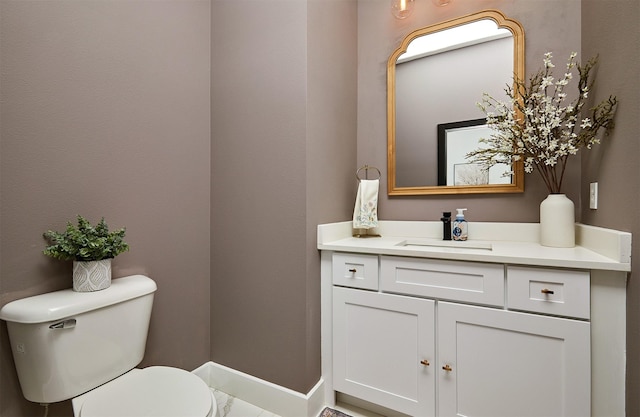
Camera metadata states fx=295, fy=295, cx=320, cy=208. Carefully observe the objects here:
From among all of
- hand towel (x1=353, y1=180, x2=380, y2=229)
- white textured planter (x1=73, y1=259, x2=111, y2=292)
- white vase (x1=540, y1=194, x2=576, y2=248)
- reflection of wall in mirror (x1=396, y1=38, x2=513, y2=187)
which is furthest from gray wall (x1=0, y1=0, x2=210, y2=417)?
white vase (x1=540, y1=194, x2=576, y2=248)

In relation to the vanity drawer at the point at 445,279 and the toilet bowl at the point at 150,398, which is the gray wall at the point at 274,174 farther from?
the toilet bowl at the point at 150,398

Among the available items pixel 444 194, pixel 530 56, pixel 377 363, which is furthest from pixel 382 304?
pixel 530 56

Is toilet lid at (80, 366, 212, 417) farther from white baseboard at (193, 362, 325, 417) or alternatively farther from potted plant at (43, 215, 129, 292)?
white baseboard at (193, 362, 325, 417)

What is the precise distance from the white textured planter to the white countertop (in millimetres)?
908

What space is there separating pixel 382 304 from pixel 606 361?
774 millimetres

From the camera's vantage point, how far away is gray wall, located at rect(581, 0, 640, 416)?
0.92 m

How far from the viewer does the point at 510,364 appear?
1.12 metres

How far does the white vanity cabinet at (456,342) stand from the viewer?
1.05 meters

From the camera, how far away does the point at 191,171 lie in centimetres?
163

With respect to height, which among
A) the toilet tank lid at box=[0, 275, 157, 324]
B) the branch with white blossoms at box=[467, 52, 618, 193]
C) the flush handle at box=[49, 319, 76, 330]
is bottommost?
the flush handle at box=[49, 319, 76, 330]

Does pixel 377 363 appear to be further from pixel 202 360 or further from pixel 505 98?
pixel 505 98

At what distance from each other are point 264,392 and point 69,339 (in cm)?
92

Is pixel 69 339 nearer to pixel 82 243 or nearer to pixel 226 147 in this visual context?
pixel 82 243

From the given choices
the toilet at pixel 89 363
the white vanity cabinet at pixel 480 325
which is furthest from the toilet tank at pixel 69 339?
the white vanity cabinet at pixel 480 325
